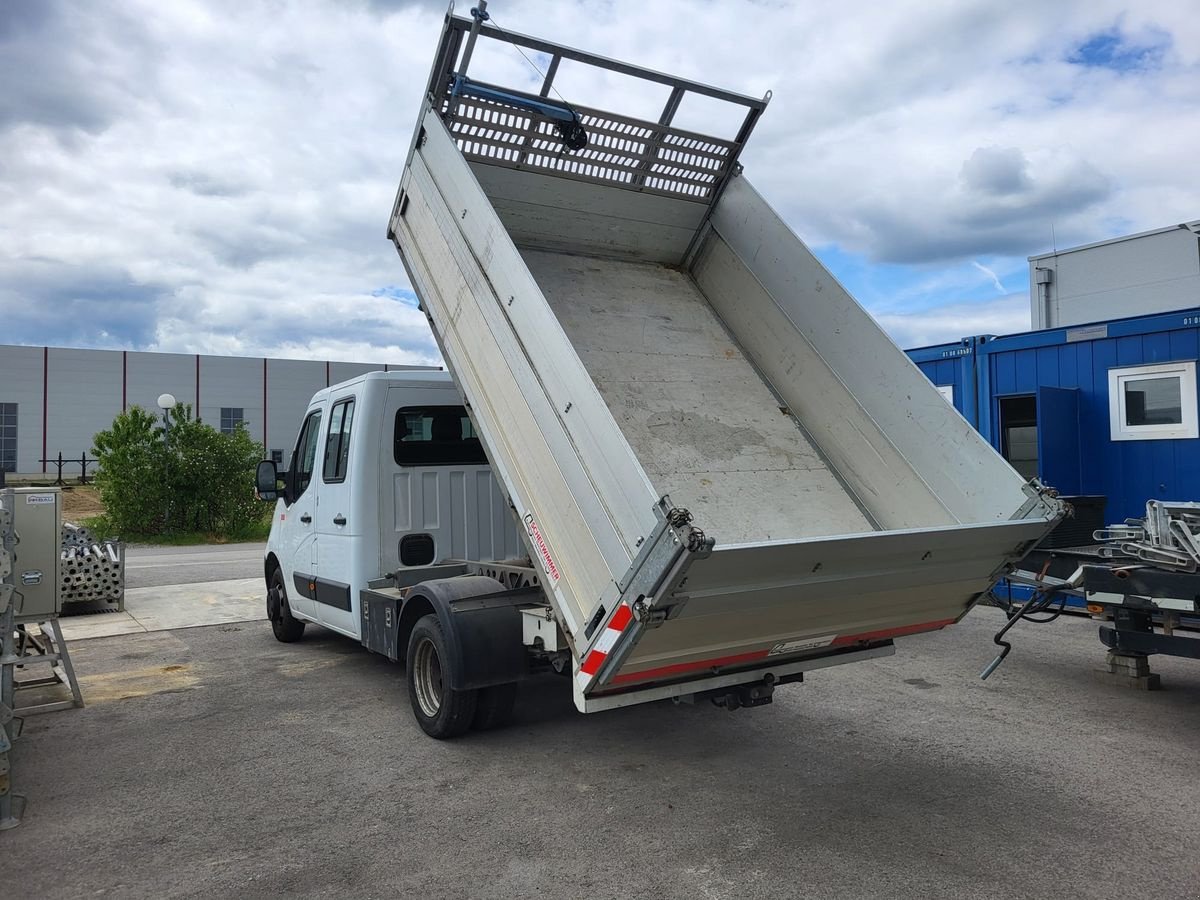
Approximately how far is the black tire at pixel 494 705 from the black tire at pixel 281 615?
3513 mm

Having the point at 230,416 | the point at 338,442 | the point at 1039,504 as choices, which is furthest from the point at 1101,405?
the point at 230,416

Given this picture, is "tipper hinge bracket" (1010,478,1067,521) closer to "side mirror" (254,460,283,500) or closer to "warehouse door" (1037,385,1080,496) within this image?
"warehouse door" (1037,385,1080,496)

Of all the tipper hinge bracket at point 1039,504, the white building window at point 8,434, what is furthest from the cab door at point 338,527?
the white building window at point 8,434

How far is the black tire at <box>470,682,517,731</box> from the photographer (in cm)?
513

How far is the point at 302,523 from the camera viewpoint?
7.31 meters

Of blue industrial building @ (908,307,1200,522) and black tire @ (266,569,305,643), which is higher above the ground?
blue industrial building @ (908,307,1200,522)

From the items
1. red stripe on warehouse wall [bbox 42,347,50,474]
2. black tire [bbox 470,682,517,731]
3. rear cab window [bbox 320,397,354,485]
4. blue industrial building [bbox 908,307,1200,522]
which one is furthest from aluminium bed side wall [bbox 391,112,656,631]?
red stripe on warehouse wall [bbox 42,347,50,474]

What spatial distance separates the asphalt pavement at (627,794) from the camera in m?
3.52

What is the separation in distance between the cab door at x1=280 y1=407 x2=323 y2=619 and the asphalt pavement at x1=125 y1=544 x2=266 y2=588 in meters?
6.13

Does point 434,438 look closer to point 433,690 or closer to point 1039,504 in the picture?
point 433,690

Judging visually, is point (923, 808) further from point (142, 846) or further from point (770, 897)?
point (142, 846)

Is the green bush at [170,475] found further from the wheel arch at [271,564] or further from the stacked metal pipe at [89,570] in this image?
the wheel arch at [271,564]

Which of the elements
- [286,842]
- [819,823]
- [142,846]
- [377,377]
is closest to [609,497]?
[819,823]

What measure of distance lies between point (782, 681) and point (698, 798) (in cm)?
72
